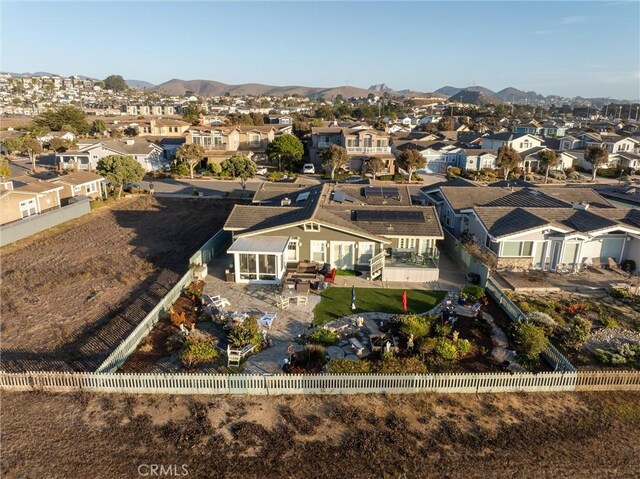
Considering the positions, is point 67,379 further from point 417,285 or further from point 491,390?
point 417,285

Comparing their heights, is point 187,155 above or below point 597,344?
above

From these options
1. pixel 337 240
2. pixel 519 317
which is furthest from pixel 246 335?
pixel 519 317

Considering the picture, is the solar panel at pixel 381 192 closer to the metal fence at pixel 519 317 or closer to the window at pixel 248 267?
the metal fence at pixel 519 317

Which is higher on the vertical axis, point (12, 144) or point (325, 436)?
point (12, 144)

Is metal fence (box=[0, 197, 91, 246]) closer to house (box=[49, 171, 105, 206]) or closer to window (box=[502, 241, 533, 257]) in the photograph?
house (box=[49, 171, 105, 206])

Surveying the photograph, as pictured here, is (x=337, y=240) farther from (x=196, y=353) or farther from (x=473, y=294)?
(x=196, y=353)

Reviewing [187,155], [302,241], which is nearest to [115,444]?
[302,241]

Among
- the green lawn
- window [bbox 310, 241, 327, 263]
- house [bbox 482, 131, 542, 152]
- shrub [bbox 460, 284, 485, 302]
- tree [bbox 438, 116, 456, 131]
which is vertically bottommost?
the green lawn

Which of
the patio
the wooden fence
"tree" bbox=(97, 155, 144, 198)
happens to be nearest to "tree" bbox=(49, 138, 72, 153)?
"tree" bbox=(97, 155, 144, 198)
